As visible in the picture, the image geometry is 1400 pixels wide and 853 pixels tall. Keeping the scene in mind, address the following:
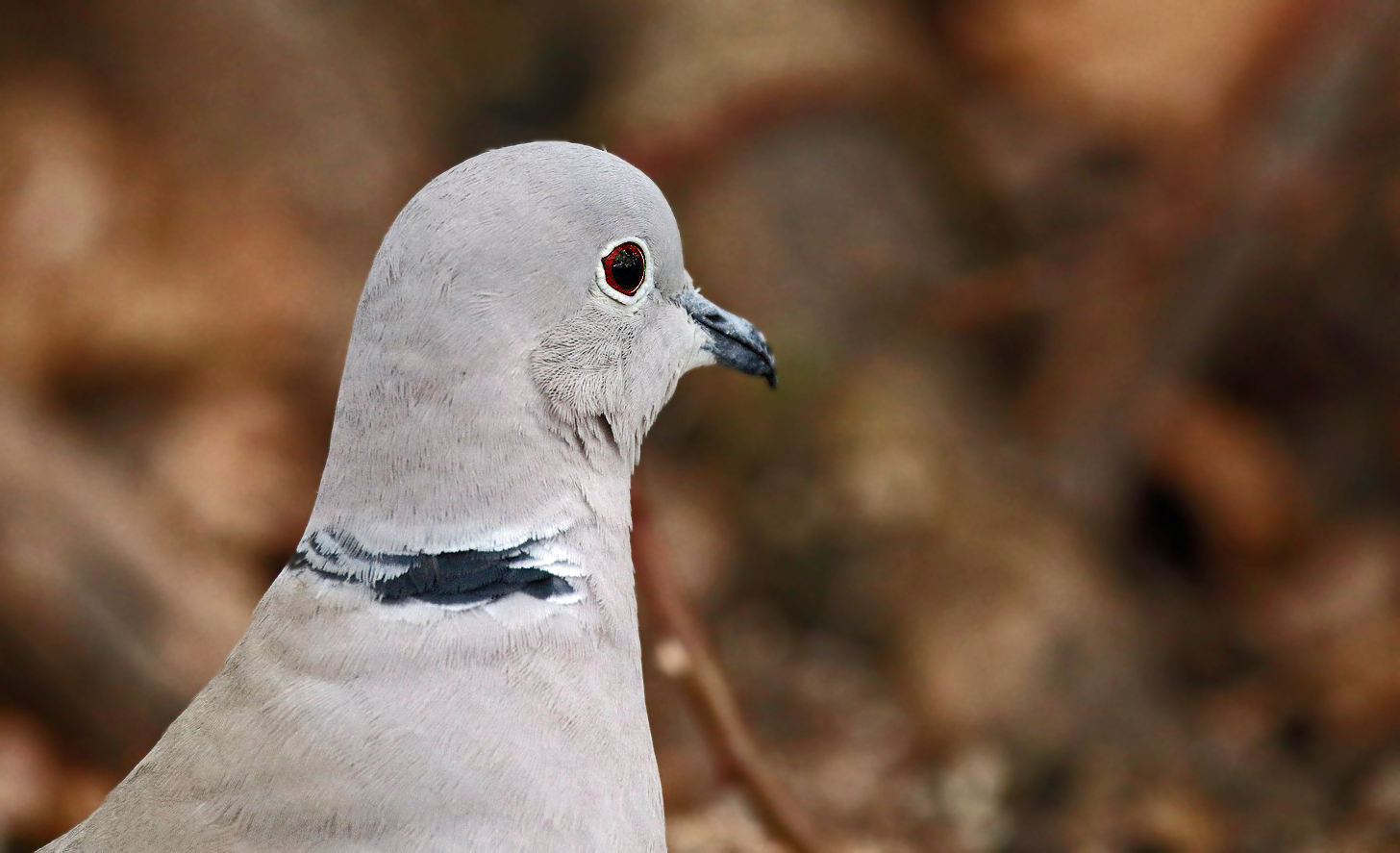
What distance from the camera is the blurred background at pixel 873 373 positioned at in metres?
4.05

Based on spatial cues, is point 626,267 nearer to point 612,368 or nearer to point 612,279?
point 612,279

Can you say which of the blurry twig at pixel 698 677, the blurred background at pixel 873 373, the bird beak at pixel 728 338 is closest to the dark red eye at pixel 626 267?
the bird beak at pixel 728 338

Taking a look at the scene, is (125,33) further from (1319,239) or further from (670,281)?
(1319,239)

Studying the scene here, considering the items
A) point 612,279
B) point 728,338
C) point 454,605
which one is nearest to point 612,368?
point 612,279

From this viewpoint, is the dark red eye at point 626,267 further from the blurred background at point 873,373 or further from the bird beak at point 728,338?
the blurred background at point 873,373

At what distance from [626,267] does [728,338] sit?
0.28 m

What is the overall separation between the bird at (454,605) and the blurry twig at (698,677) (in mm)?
524

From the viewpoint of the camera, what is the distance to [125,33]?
240 inches

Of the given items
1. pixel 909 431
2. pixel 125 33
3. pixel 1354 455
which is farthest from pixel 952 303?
pixel 125 33

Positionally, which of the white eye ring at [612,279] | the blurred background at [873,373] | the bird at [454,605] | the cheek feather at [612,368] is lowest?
the bird at [454,605]

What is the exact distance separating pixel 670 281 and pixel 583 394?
11.6 inches

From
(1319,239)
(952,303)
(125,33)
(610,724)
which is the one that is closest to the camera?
(610,724)

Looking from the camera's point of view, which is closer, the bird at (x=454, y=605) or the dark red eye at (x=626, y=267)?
the bird at (x=454, y=605)

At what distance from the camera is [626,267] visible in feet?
6.67
